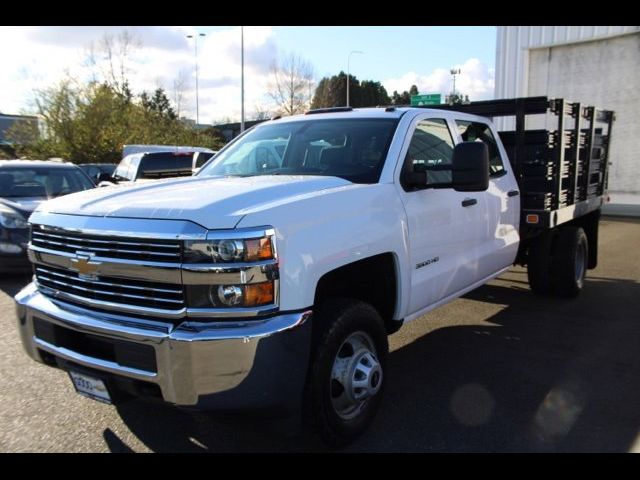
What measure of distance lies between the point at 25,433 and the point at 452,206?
321 centimetres

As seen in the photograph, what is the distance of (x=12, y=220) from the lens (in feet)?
23.4

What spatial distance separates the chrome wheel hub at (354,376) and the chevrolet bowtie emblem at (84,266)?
134 cm

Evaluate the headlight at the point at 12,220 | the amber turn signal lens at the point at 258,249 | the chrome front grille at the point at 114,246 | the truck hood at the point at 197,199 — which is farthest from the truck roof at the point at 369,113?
the headlight at the point at 12,220

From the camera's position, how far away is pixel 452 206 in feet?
13.5

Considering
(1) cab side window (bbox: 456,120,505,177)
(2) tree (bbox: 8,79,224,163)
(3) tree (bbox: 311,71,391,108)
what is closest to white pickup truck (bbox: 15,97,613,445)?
(1) cab side window (bbox: 456,120,505,177)

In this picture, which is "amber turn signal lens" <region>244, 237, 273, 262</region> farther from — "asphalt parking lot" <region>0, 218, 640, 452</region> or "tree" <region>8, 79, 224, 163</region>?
"tree" <region>8, 79, 224, 163</region>

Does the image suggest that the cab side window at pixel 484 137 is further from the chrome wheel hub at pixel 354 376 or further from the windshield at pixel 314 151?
the chrome wheel hub at pixel 354 376

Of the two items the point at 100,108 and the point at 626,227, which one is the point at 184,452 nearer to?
the point at 626,227

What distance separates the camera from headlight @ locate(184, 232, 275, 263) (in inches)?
99.0

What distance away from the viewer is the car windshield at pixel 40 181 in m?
7.97

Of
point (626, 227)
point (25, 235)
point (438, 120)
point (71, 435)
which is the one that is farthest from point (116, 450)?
point (626, 227)

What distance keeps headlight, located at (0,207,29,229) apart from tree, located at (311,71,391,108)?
37.2 metres

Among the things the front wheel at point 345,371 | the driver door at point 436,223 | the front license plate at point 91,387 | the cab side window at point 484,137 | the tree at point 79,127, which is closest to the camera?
the front license plate at point 91,387

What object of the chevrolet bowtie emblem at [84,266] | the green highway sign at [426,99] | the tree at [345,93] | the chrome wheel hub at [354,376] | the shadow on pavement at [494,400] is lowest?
the shadow on pavement at [494,400]
